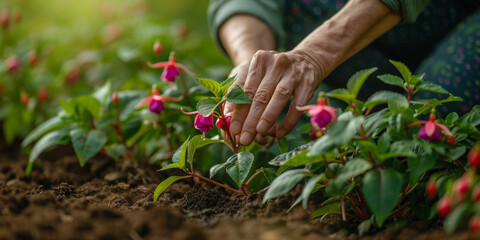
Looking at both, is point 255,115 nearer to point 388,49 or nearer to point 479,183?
point 479,183

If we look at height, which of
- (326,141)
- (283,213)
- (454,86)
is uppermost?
(326,141)

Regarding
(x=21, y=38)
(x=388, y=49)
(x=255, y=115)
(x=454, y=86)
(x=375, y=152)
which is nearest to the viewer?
(x=375, y=152)

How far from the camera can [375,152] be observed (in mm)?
855

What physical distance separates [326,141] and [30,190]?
956mm

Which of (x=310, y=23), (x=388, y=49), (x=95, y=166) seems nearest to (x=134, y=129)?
(x=95, y=166)

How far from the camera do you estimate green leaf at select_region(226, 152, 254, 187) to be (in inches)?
40.4

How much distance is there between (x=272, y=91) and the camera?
1105mm

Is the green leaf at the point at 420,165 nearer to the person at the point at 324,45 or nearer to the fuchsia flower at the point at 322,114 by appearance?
the fuchsia flower at the point at 322,114

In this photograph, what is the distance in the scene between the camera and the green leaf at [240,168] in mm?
1027

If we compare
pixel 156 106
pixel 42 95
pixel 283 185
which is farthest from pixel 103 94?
pixel 283 185

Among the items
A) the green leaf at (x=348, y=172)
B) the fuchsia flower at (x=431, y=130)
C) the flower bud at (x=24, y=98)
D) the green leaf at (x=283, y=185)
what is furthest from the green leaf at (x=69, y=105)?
the fuchsia flower at (x=431, y=130)

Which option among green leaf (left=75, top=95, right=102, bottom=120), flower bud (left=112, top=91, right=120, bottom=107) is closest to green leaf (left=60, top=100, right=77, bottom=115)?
green leaf (left=75, top=95, right=102, bottom=120)

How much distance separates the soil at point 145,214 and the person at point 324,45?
204 mm

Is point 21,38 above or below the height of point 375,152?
above
